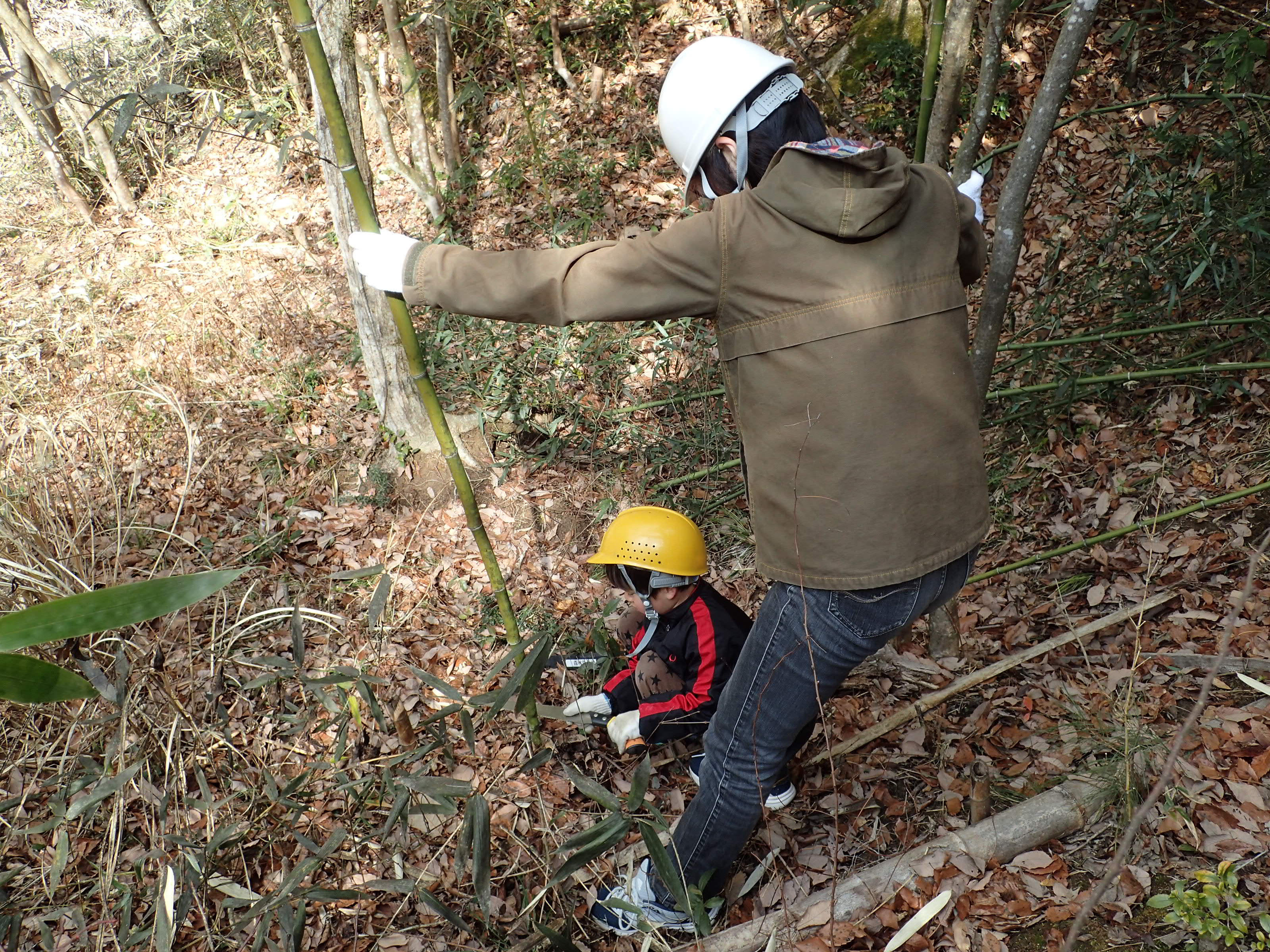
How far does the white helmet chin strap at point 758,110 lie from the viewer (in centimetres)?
196

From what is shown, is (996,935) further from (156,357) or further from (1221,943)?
(156,357)

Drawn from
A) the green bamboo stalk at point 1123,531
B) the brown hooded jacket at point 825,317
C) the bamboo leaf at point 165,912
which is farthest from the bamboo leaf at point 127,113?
the green bamboo stalk at point 1123,531

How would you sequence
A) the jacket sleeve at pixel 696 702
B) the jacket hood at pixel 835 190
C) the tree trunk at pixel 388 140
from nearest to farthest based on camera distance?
1. the jacket hood at pixel 835 190
2. the jacket sleeve at pixel 696 702
3. the tree trunk at pixel 388 140

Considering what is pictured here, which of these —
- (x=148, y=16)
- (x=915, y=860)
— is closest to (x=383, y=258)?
(x=915, y=860)

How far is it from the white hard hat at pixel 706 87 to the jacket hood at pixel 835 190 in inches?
9.1

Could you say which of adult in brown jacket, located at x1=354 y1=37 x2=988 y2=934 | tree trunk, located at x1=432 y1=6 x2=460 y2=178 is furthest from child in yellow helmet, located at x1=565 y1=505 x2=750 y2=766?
tree trunk, located at x1=432 y1=6 x2=460 y2=178

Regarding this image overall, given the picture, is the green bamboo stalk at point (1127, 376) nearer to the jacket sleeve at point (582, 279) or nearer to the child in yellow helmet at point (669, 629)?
the child in yellow helmet at point (669, 629)

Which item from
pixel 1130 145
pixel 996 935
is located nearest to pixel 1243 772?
pixel 996 935

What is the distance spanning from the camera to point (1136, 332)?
3.62m

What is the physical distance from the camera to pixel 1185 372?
3.58m

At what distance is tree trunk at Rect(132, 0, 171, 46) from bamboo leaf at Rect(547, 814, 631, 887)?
31.1 feet

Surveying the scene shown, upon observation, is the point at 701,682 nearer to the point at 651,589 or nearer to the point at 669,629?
the point at 669,629

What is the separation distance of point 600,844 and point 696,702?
1015 millimetres

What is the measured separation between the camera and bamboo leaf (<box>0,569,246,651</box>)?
4.48ft
